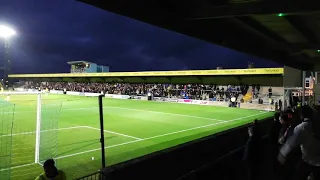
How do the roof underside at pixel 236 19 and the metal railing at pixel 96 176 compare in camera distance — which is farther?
the roof underside at pixel 236 19

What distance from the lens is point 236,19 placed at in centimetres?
689

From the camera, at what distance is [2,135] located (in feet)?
46.2

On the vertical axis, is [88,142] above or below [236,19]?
below

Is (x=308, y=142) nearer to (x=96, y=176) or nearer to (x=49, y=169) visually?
(x=96, y=176)

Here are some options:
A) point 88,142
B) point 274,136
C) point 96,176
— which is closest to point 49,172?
point 96,176

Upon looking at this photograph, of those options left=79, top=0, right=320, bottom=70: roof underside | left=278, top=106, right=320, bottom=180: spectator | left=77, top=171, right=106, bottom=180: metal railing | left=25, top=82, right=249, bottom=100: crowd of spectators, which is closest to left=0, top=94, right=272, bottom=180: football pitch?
left=77, top=171, right=106, bottom=180: metal railing

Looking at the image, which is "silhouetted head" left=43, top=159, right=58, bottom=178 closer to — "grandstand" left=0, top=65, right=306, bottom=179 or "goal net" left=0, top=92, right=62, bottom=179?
"grandstand" left=0, top=65, right=306, bottom=179

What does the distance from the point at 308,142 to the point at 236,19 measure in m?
3.96

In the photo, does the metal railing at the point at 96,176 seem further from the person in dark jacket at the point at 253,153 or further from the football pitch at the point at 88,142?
the football pitch at the point at 88,142

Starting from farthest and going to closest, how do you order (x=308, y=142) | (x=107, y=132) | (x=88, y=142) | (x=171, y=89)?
(x=171, y=89), (x=107, y=132), (x=88, y=142), (x=308, y=142)

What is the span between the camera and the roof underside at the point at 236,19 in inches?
187

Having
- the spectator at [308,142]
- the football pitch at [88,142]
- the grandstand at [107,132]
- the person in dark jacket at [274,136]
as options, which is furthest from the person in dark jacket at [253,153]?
the football pitch at [88,142]

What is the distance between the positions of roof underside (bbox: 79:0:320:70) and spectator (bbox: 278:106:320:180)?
78.5 inches

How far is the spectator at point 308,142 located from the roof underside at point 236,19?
1.99 meters
